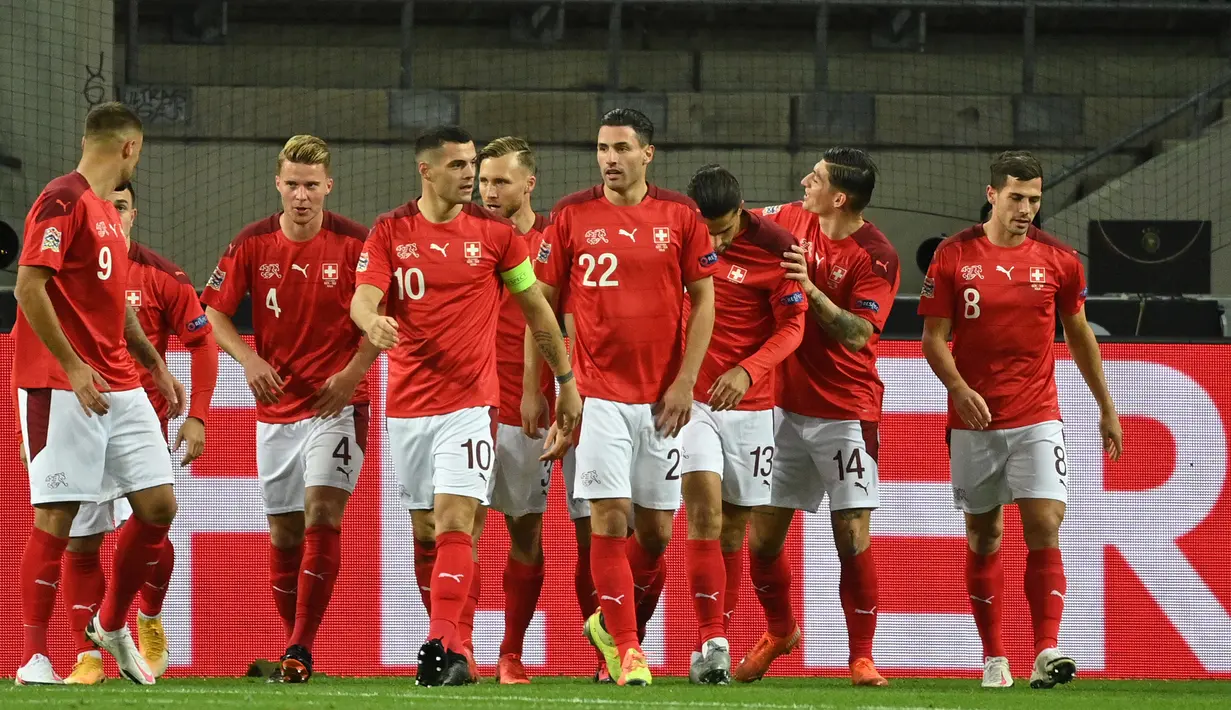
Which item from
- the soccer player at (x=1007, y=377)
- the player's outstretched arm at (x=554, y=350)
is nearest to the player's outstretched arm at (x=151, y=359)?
the player's outstretched arm at (x=554, y=350)

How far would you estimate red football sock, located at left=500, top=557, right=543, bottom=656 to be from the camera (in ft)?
24.0

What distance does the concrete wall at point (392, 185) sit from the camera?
12891 millimetres

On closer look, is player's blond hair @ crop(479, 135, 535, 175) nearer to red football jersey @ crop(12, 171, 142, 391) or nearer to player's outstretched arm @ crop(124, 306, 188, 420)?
player's outstretched arm @ crop(124, 306, 188, 420)

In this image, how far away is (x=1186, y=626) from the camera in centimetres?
823

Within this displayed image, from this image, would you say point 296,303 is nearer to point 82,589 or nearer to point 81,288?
point 81,288

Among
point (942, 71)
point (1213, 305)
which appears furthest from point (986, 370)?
point (942, 71)

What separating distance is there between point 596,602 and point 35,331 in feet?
8.91

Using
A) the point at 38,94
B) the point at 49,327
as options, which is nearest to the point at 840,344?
the point at 49,327

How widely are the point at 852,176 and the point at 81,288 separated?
316 centimetres

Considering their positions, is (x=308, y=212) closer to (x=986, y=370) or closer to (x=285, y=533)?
(x=285, y=533)

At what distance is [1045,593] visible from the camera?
7.12 m

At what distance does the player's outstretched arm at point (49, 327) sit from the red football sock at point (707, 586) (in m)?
2.34

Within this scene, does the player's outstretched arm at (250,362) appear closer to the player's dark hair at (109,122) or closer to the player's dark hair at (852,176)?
the player's dark hair at (109,122)

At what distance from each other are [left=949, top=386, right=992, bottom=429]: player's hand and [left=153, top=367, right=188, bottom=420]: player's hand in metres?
3.33
